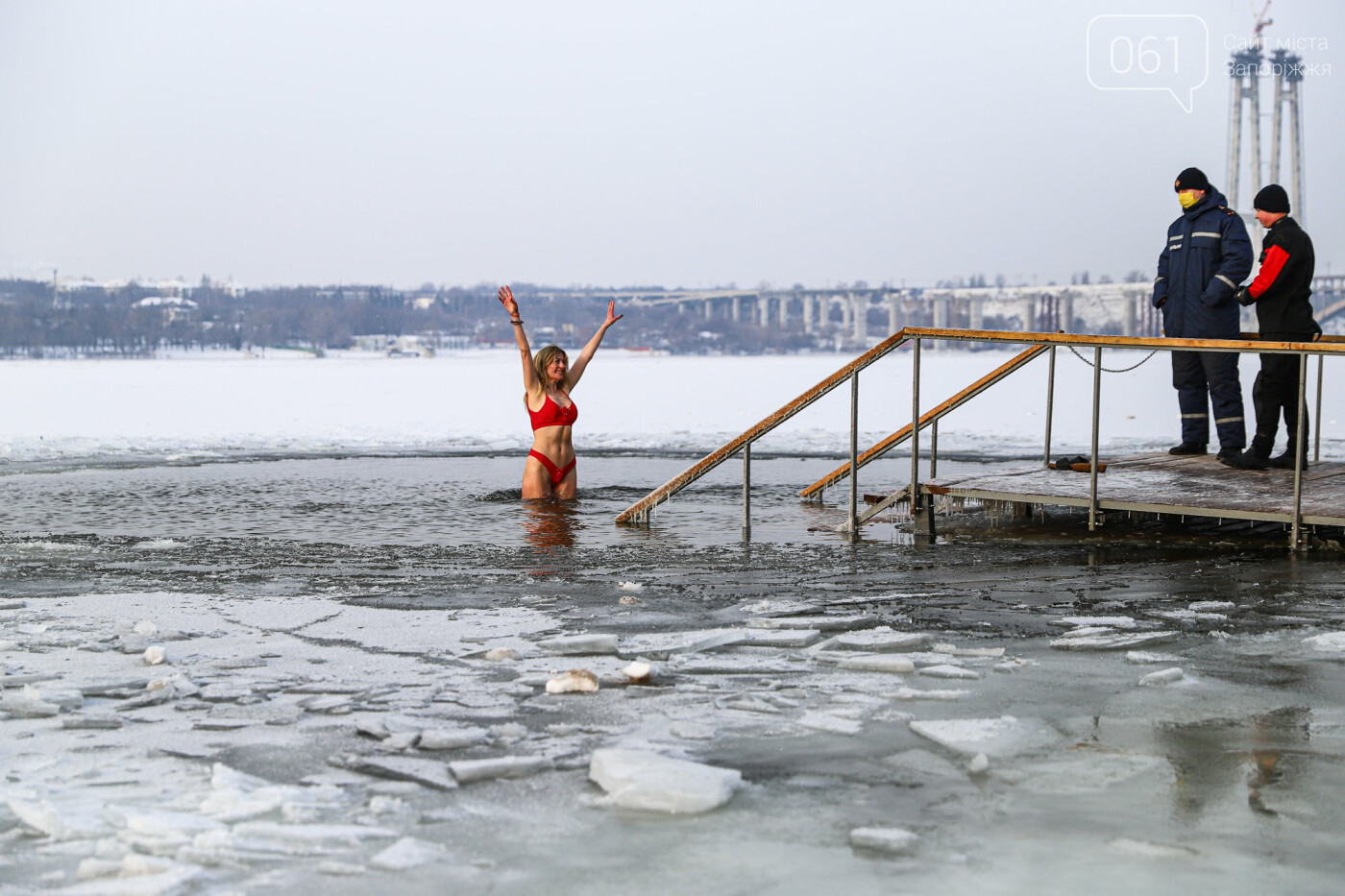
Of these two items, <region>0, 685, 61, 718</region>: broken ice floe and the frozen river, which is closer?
the frozen river

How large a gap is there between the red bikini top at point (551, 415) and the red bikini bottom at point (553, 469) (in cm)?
24

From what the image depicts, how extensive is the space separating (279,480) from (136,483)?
1.22 meters

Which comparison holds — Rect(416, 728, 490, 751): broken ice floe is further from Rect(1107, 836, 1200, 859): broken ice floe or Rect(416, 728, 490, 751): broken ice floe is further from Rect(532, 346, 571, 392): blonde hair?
Rect(532, 346, 571, 392): blonde hair

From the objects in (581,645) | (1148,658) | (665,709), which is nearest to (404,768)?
(665,709)

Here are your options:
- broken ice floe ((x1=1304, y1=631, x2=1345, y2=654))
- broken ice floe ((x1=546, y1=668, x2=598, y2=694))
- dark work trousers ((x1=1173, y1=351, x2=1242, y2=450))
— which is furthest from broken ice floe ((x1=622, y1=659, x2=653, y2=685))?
dark work trousers ((x1=1173, y1=351, x2=1242, y2=450))

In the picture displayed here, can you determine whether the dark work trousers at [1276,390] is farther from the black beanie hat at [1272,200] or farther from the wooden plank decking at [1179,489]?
the black beanie hat at [1272,200]

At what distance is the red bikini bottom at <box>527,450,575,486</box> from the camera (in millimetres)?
10914

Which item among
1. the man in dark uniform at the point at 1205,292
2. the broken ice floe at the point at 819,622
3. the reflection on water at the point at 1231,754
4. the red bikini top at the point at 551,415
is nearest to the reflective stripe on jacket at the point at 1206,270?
the man in dark uniform at the point at 1205,292

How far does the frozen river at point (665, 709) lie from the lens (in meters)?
3.21

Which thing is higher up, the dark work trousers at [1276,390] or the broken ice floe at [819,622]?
the dark work trousers at [1276,390]

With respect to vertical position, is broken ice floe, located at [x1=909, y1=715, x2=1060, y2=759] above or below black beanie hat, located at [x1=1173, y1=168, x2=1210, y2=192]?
below

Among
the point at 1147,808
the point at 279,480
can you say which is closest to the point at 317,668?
the point at 1147,808

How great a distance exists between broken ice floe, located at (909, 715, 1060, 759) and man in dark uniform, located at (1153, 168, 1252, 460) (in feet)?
20.7

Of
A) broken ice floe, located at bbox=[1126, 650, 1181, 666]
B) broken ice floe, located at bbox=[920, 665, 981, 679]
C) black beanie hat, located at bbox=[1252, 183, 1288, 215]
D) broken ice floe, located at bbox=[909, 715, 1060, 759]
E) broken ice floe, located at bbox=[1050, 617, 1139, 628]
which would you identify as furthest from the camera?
black beanie hat, located at bbox=[1252, 183, 1288, 215]
